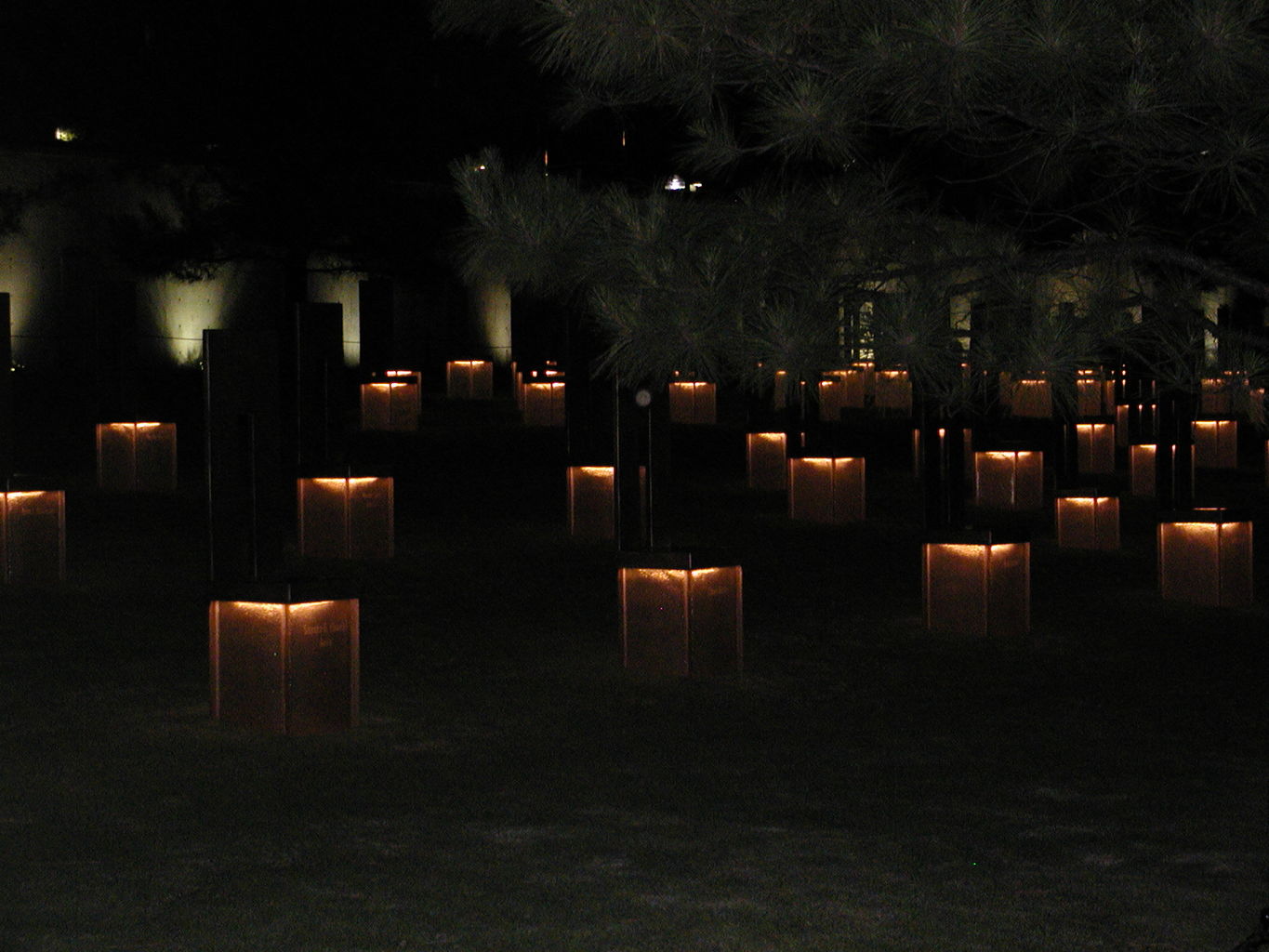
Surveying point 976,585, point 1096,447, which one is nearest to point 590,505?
point 976,585

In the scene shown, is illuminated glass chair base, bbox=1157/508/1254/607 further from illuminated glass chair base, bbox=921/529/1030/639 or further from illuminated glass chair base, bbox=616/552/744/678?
illuminated glass chair base, bbox=616/552/744/678

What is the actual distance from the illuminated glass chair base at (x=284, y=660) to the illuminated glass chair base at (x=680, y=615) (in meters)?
1.51

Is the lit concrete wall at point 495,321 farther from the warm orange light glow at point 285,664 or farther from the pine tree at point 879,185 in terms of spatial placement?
the pine tree at point 879,185

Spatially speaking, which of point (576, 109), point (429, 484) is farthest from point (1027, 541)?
point (429, 484)

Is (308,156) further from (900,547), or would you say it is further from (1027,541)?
(1027,541)

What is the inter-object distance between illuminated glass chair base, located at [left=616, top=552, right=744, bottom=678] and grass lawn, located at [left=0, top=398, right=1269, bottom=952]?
0.17 metres

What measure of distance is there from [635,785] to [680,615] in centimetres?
188

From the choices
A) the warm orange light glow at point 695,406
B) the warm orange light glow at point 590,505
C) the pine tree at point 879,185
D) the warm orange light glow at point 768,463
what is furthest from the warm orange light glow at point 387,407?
the pine tree at point 879,185

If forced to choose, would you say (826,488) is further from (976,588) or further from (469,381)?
(469,381)

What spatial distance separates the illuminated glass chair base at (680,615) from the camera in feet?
23.8

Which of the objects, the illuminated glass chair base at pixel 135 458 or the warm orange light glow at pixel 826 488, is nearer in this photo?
the warm orange light glow at pixel 826 488

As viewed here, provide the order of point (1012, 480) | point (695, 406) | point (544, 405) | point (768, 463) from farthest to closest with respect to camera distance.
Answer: point (695, 406) < point (544, 405) < point (768, 463) < point (1012, 480)

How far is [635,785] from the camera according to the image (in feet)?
17.8

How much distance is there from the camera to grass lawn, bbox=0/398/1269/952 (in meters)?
4.12
